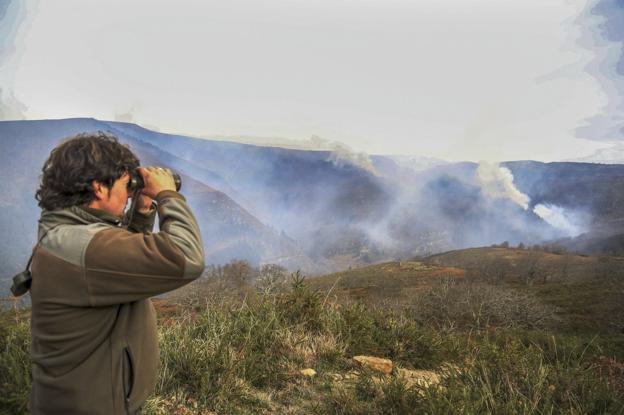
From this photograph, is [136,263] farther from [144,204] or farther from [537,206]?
[537,206]

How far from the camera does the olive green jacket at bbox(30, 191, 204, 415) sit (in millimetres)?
1384

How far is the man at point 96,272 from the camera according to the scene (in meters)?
1.39

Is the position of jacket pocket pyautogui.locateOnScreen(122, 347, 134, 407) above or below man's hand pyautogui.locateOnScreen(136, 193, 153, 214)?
below

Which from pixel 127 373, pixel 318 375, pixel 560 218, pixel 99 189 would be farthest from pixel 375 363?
pixel 560 218

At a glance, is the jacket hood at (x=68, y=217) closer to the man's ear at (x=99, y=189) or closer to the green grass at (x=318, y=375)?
the man's ear at (x=99, y=189)

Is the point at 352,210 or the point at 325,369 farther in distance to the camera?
the point at 352,210

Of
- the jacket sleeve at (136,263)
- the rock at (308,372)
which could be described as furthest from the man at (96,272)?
the rock at (308,372)

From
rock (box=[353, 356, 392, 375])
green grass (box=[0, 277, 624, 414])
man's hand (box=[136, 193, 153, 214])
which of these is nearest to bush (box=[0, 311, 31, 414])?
green grass (box=[0, 277, 624, 414])

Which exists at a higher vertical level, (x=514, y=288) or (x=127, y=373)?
(x=127, y=373)

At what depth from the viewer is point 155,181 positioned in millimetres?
1639

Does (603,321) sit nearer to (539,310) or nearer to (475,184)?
(539,310)

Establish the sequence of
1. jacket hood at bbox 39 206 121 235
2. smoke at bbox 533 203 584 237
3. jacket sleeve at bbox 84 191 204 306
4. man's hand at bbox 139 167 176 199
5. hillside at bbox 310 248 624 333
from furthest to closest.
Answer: smoke at bbox 533 203 584 237 → hillside at bbox 310 248 624 333 → man's hand at bbox 139 167 176 199 → jacket hood at bbox 39 206 121 235 → jacket sleeve at bbox 84 191 204 306

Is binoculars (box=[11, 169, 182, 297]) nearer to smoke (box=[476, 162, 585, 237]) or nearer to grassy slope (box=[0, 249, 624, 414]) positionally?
grassy slope (box=[0, 249, 624, 414])

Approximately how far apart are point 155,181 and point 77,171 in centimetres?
27
